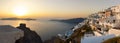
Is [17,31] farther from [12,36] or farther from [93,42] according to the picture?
[93,42]

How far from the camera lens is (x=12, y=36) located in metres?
3.96

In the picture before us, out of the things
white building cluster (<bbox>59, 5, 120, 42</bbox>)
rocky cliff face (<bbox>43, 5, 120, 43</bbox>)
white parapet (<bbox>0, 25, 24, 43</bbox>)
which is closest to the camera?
white parapet (<bbox>0, 25, 24, 43</bbox>)

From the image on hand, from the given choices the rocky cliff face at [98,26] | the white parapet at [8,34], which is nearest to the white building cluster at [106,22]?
the rocky cliff face at [98,26]

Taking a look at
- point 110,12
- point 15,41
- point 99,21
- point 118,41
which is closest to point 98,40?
point 118,41

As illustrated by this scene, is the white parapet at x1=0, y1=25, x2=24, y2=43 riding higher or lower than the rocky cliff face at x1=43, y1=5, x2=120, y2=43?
higher

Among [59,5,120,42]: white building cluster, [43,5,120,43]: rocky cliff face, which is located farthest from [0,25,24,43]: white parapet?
[59,5,120,42]: white building cluster

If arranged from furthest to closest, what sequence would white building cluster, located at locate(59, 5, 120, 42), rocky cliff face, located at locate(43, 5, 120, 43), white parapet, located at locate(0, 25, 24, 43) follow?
1. white building cluster, located at locate(59, 5, 120, 42)
2. rocky cliff face, located at locate(43, 5, 120, 43)
3. white parapet, located at locate(0, 25, 24, 43)

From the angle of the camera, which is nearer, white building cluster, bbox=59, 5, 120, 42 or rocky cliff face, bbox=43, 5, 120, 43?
rocky cliff face, bbox=43, 5, 120, 43

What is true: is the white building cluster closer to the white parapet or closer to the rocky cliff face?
the rocky cliff face

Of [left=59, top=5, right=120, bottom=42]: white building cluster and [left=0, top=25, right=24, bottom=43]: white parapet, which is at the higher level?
[left=0, top=25, right=24, bottom=43]: white parapet

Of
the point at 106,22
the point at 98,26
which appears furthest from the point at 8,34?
the point at 106,22

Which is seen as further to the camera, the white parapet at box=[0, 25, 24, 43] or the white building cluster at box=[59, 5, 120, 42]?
the white building cluster at box=[59, 5, 120, 42]

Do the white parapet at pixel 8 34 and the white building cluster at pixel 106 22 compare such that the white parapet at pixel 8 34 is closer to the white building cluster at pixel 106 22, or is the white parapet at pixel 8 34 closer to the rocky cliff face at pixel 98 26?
the rocky cliff face at pixel 98 26

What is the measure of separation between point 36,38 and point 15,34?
245 ft
